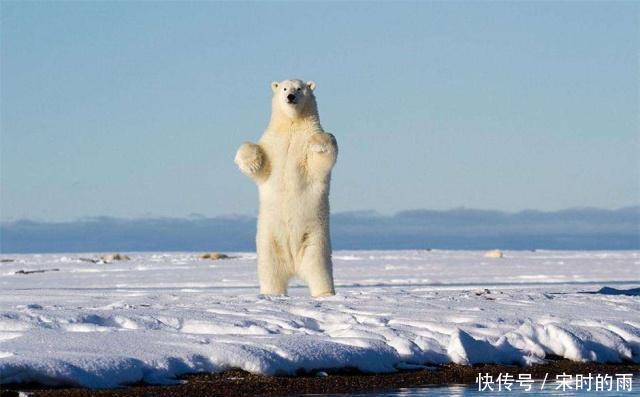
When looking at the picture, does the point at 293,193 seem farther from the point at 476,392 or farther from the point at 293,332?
the point at 476,392

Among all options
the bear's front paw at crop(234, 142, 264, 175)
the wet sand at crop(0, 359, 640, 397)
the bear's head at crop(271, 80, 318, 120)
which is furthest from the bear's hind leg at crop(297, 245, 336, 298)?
the wet sand at crop(0, 359, 640, 397)

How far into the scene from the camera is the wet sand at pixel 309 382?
24.0 ft

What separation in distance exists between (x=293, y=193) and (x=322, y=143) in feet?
2.14

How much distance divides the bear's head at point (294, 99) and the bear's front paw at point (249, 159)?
1.84ft

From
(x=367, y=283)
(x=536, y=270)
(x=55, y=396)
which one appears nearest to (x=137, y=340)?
(x=55, y=396)

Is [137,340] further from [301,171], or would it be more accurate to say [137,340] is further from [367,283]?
[367,283]

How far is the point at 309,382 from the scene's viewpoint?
7.86 metres

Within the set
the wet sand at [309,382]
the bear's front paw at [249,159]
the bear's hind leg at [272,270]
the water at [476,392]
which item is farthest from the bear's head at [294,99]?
the water at [476,392]

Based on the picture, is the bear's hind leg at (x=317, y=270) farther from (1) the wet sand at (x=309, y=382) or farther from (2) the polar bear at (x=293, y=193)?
(1) the wet sand at (x=309, y=382)

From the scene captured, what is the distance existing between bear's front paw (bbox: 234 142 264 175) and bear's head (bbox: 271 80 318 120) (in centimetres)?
56

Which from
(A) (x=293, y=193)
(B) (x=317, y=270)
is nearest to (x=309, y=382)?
(B) (x=317, y=270)

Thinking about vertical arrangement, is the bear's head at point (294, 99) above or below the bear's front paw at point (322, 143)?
above

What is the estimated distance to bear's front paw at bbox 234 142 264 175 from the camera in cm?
1213

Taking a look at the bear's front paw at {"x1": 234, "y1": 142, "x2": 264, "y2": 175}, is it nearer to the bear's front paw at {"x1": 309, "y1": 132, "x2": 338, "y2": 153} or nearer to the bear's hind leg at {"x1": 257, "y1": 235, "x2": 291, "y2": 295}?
the bear's front paw at {"x1": 309, "y1": 132, "x2": 338, "y2": 153}
